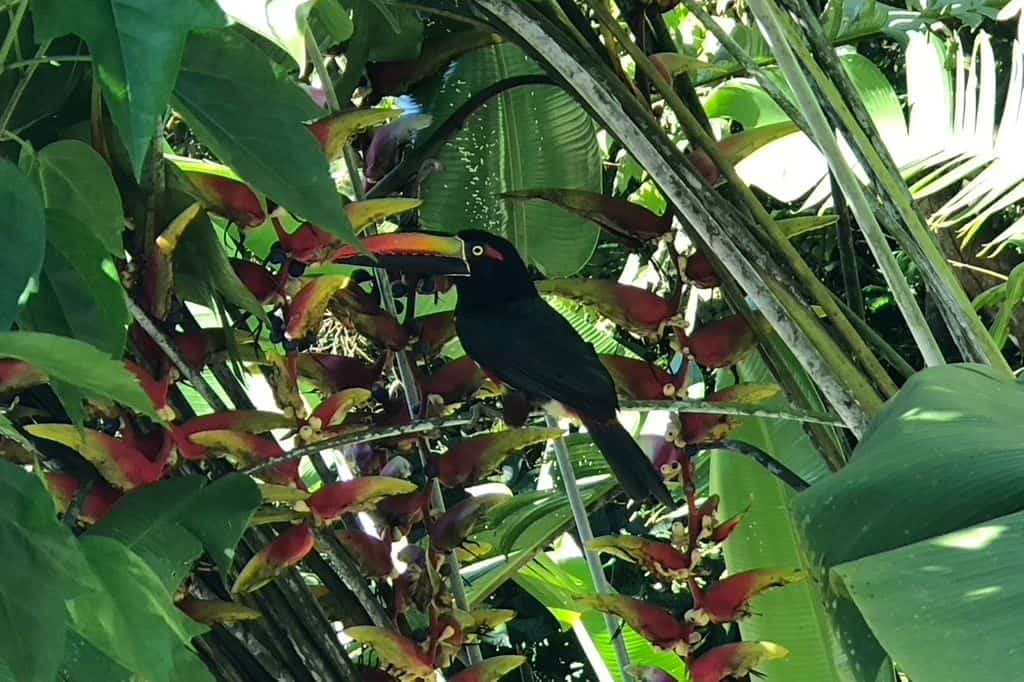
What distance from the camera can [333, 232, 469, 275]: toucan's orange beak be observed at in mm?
559

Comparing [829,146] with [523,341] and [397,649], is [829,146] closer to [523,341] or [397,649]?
[397,649]

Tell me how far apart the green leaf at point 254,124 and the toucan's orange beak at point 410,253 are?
10cm

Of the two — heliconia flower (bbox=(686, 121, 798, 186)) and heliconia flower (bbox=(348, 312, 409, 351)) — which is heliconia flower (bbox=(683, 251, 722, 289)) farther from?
heliconia flower (bbox=(348, 312, 409, 351))

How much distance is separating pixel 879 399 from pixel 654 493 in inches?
8.3

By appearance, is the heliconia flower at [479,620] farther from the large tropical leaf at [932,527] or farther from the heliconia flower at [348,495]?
the large tropical leaf at [932,527]

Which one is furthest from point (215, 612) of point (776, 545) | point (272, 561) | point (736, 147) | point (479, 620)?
point (776, 545)

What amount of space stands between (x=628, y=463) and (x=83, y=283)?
0.42m

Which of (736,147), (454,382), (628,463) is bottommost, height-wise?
(628,463)

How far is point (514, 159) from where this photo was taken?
0.80 meters

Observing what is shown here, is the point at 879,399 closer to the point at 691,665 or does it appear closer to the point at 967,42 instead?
the point at 691,665

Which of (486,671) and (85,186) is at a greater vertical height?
(85,186)

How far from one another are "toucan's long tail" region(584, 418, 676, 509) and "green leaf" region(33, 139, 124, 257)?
33 cm

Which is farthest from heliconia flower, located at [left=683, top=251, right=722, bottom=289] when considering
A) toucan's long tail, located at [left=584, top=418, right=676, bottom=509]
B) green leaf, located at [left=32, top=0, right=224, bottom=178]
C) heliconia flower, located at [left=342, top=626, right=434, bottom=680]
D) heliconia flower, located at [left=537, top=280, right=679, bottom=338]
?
green leaf, located at [left=32, top=0, right=224, bottom=178]

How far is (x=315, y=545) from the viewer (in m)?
0.55
